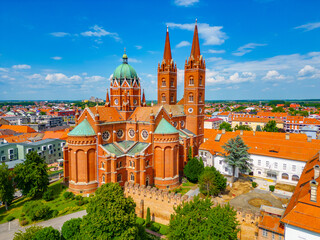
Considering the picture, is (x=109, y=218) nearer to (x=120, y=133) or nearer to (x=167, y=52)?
(x=120, y=133)

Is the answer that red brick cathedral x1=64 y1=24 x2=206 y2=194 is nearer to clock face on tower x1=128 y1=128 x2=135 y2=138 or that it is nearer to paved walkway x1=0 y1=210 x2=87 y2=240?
clock face on tower x1=128 y1=128 x2=135 y2=138

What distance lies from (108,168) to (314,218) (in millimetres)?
35301

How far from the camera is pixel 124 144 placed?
50.9 metres

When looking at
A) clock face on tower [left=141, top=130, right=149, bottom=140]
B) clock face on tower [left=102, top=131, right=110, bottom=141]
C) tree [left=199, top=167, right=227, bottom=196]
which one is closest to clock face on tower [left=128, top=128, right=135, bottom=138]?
clock face on tower [left=141, top=130, right=149, bottom=140]

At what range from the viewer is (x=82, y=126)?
151ft

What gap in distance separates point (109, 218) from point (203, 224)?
10.6m

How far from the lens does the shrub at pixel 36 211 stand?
118 feet

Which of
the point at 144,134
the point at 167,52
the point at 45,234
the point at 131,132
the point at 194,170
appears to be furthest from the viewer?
the point at 167,52

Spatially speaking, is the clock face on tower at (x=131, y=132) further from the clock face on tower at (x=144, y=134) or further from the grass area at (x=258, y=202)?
the grass area at (x=258, y=202)

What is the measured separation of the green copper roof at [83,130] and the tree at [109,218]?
72.4 ft

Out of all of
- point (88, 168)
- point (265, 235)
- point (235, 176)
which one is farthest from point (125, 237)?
point (235, 176)

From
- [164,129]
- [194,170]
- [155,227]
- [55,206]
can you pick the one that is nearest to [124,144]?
[164,129]

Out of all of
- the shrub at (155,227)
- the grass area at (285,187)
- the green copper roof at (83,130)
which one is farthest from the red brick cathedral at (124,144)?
the grass area at (285,187)

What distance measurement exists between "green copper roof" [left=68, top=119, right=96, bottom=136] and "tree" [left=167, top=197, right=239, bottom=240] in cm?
2868
